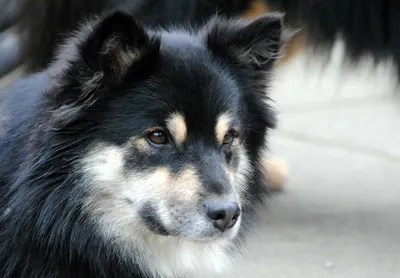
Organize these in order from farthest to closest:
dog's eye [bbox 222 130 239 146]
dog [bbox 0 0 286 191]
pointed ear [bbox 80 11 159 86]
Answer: dog [bbox 0 0 286 191]
dog's eye [bbox 222 130 239 146]
pointed ear [bbox 80 11 159 86]

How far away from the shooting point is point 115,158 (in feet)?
11.3

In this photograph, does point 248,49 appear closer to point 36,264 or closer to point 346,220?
point 36,264

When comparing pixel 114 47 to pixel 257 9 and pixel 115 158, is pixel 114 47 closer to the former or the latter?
pixel 115 158

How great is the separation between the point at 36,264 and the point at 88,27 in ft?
3.09

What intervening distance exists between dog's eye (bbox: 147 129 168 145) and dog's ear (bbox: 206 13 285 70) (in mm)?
467

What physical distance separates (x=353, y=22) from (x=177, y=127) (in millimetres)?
2023

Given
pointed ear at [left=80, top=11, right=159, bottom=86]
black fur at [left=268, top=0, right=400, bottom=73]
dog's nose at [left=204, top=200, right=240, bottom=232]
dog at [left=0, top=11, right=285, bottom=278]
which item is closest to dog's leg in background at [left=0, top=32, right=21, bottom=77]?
dog at [left=0, top=11, right=285, bottom=278]

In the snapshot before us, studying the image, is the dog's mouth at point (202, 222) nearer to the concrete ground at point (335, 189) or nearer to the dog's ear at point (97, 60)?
the dog's ear at point (97, 60)

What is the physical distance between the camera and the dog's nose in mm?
3340

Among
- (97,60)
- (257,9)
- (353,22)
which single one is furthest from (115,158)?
(353,22)

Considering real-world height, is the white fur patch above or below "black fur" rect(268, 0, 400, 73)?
above

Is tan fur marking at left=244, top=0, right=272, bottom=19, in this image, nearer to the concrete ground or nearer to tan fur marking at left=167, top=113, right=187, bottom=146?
the concrete ground

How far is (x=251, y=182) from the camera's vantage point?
3.88 m

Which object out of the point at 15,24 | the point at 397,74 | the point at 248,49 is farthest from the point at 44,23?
the point at 397,74
